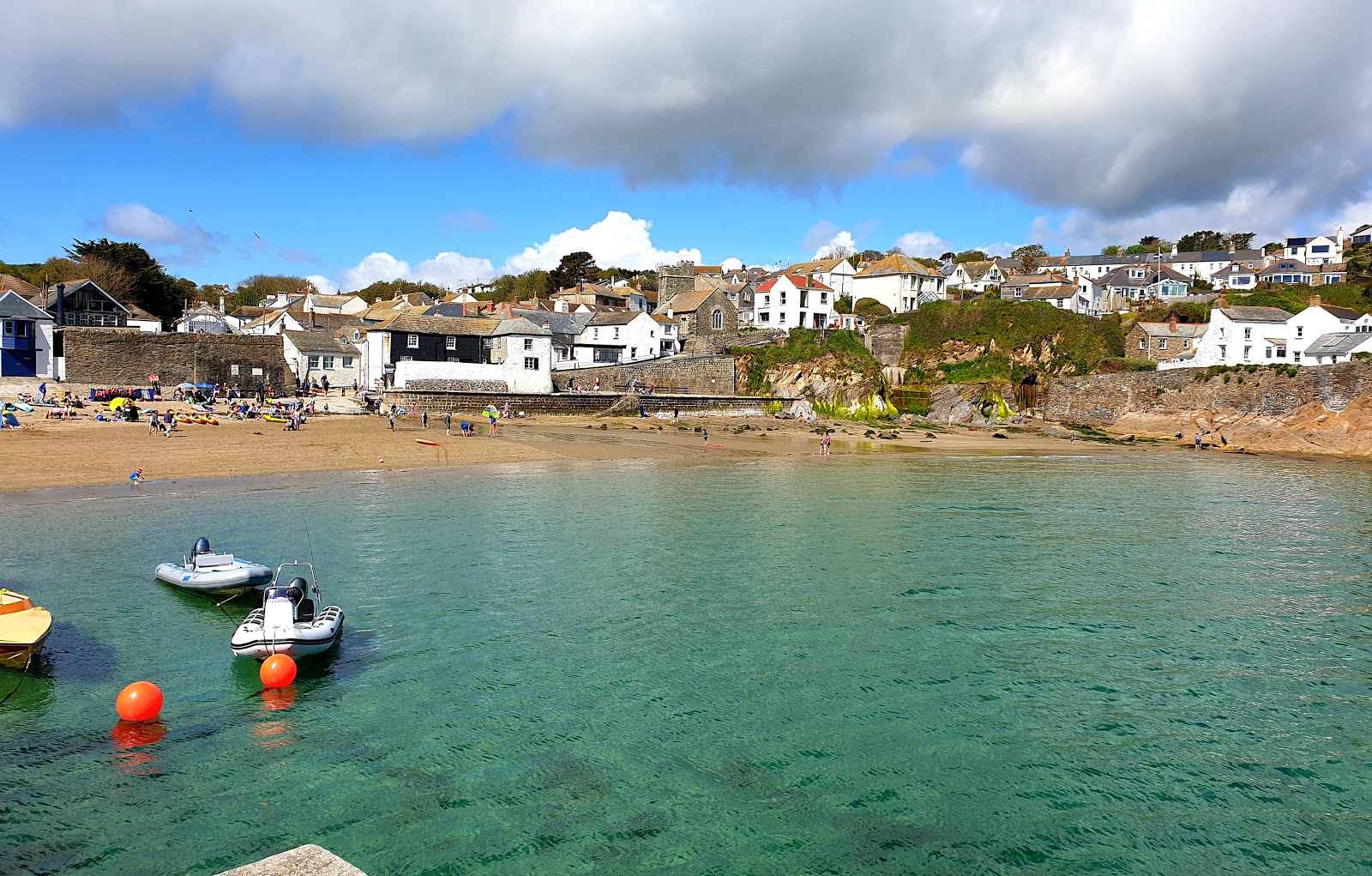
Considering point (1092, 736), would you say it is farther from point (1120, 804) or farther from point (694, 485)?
point (694, 485)

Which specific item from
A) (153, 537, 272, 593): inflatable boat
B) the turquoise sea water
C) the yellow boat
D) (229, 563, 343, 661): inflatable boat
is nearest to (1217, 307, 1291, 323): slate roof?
the turquoise sea water

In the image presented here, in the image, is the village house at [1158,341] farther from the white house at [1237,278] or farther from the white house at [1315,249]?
the white house at [1315,249]

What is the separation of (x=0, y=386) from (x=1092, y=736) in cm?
5493

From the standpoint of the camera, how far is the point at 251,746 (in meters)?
10.7

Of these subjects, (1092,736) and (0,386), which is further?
(0,386)

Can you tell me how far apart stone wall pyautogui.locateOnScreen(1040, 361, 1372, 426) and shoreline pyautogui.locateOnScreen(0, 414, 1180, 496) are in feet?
24.2

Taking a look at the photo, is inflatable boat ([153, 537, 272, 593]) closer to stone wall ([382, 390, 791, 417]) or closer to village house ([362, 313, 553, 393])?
stone wall ([382, 390, 791, 417])

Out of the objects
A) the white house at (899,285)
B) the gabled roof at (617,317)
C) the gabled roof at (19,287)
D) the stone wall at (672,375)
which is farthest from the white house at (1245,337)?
the gabled roof at (19,287)

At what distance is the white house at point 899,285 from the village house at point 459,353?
1397 inches

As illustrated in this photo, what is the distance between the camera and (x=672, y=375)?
221 feet

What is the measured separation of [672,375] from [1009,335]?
28.9 meters

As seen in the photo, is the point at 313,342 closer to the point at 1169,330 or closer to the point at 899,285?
the point at 899,285

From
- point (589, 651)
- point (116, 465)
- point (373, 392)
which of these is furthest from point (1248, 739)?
point (373, 392)

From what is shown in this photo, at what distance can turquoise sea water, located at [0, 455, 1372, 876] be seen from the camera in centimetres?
877
